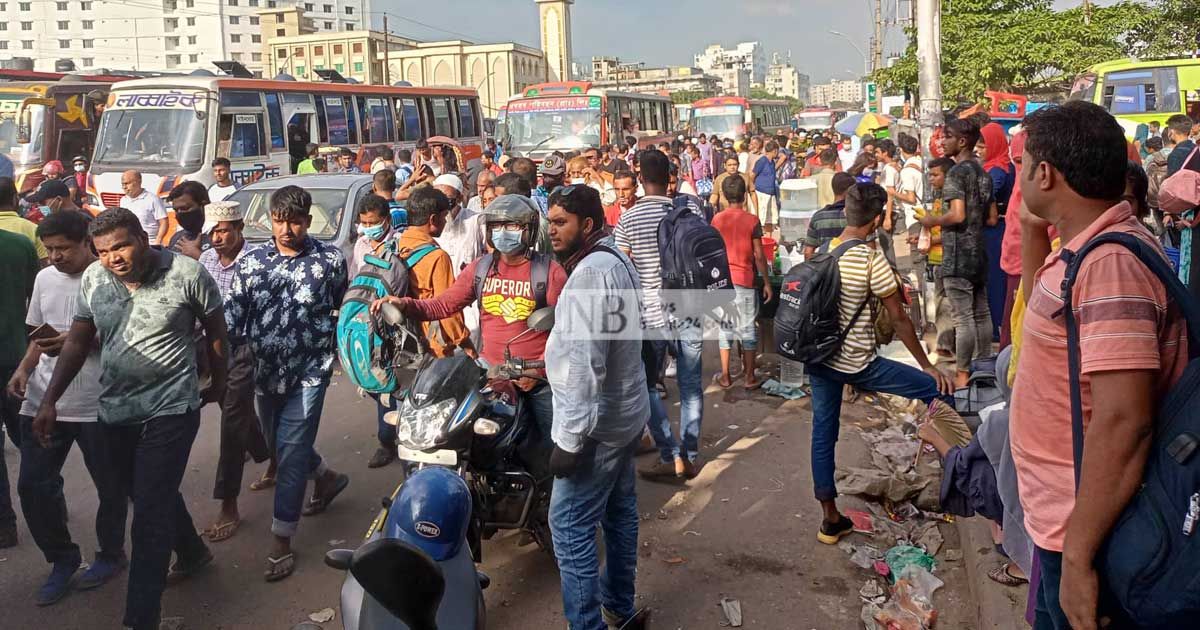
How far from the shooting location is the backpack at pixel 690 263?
5875 mm

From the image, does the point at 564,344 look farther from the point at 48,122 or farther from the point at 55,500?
the point at 48,122

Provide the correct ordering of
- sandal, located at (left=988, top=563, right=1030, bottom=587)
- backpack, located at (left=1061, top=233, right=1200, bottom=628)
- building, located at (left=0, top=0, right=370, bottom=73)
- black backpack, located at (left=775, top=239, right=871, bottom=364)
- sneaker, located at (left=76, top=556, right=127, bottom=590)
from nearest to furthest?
backpack, located at (left=1061, top=233, right=1200, bottom=628) → sandal, located at (left=988, top=563, right=1030, bottom=587) → black backpack, located at (left=775, top=239, right=871, bottom=364) → sneaker, located at (left=76, top=556, right=127, bottom=590) → building, located at (left=0, top=0, right=370, bottom=73)

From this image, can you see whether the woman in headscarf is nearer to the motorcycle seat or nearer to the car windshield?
the motorcycle seat

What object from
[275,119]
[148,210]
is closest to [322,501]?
[148,210]

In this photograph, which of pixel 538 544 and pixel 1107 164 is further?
pixel 538 544

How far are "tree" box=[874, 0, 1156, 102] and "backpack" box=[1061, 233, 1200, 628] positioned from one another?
29615mm

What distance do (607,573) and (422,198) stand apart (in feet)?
8.48

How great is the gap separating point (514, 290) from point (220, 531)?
216 cm

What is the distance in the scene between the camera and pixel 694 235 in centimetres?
589

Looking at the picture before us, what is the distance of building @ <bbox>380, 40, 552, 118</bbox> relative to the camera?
81188 mm

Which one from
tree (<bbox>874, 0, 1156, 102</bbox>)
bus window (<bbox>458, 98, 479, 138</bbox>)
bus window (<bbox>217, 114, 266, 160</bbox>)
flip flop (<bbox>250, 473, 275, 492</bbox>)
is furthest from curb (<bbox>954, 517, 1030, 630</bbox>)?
tree (<bbox>874, 0, 1156, 102</bbox>)

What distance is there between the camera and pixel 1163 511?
1.88 meters

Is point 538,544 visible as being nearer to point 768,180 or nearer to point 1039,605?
point 1039,605

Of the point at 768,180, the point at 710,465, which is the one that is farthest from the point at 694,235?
the point at 768,180
